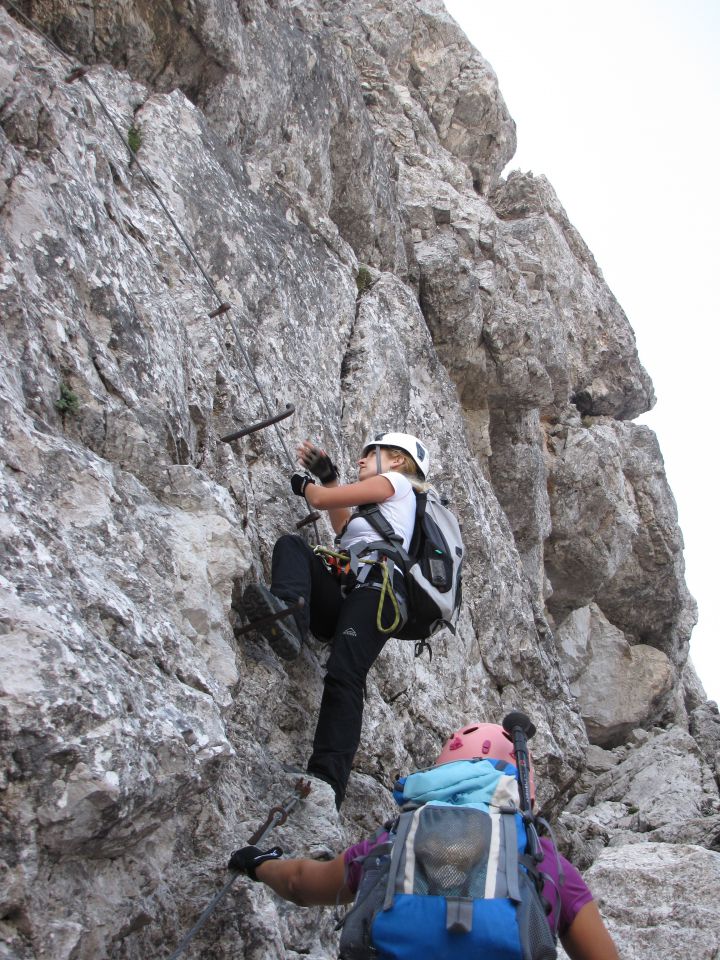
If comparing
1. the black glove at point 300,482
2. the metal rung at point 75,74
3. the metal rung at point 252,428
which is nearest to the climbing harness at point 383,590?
the black glove at point 300,482

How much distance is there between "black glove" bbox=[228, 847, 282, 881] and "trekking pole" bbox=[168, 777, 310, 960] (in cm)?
10

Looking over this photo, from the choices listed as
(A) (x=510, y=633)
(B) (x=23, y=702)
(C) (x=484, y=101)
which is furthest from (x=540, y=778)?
(C) (x=484, y=101)

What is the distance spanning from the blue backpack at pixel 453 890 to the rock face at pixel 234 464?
1236 millimetres

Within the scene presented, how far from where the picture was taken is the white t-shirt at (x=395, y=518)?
7.18m

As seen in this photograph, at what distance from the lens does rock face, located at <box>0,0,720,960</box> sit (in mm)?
4445

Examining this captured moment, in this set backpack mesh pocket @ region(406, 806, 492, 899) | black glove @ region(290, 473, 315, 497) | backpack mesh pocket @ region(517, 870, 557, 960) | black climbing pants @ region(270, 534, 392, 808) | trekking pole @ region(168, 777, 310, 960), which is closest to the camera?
backpack mesh pocket @ region(517, 870, 557, 960)

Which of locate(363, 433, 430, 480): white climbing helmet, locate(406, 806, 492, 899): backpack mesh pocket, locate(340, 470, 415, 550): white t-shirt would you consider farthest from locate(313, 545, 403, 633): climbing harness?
locate(406, 806, 492, 899): backpack mesh pocket

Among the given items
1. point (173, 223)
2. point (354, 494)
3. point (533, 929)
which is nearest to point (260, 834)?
point (533, 929)

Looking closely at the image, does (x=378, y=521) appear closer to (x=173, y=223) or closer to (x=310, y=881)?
(x=310, y=881)

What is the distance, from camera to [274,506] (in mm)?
8305

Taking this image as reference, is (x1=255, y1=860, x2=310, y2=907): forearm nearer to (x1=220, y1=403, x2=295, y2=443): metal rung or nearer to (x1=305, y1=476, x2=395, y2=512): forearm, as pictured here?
(x1=305, y1=476, x2=395, y2=512): forearm

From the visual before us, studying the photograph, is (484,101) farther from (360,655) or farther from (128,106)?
(360,655)

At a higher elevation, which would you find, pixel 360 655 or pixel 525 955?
pixel 360 655

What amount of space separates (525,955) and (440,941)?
332mm
